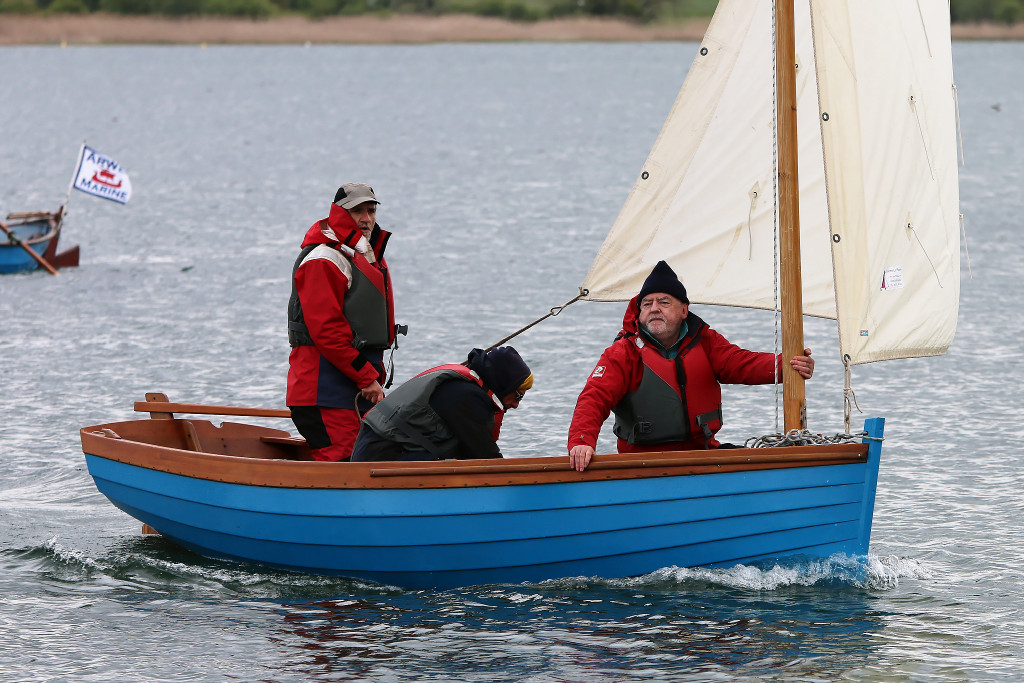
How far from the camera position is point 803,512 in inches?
318

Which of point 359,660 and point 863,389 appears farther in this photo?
point 863,389

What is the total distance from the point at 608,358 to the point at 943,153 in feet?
7.55

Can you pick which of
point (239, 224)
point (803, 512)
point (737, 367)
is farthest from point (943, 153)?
point (239, 224)

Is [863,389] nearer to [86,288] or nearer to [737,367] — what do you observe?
[737,367]

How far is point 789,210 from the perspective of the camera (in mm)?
8047

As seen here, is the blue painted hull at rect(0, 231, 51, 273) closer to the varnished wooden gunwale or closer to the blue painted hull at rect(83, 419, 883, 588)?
the varnished wooden gunwale

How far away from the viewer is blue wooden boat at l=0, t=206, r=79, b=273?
22.5 metres

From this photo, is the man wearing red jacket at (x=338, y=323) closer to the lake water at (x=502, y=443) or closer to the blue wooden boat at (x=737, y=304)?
the blue wooden boat at (x=737, y=304)

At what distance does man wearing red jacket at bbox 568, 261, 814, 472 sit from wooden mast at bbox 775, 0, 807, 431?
17 cm

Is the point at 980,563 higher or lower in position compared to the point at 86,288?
A: lower

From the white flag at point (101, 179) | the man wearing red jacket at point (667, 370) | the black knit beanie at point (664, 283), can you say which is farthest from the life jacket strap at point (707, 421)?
the white flag at point (101, 179)

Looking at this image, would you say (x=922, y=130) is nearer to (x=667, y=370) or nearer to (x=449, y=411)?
(x=667, y=370)

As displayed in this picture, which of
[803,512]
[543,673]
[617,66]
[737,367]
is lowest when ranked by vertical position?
[543,673]

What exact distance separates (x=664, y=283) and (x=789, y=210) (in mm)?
818
